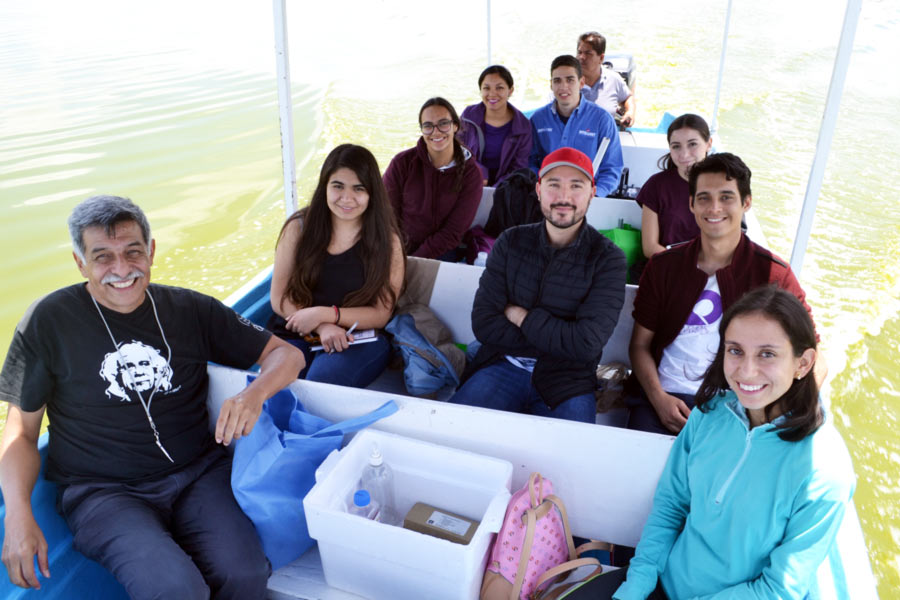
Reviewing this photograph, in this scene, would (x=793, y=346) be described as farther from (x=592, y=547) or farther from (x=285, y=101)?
(x=285, y=101)

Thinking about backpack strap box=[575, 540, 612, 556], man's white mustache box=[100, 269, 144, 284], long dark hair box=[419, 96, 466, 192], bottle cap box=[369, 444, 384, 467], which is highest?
long dark hair box=[419, 96, 466, 192]

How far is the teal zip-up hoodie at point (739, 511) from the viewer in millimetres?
1190

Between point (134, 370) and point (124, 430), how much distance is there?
0.51 feet

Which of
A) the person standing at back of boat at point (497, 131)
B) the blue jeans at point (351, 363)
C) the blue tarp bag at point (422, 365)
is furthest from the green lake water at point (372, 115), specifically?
the person standing at back of boat at point (497, 131)

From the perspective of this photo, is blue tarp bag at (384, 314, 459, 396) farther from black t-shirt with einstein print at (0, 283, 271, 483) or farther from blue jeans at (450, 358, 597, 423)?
black t-shirt with einstein print at (0, 283, 271, 483)

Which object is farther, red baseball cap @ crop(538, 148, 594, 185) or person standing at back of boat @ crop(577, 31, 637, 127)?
person standing at back of boat @ crop(577, 31, 637, 127)

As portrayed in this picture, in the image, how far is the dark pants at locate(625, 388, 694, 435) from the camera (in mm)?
1994

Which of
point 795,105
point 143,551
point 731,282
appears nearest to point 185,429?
point 143,551

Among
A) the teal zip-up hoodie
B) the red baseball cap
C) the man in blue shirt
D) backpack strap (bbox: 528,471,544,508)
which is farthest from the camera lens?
the man in blue shirt

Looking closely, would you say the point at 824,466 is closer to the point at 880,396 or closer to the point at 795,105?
the point at 880,396

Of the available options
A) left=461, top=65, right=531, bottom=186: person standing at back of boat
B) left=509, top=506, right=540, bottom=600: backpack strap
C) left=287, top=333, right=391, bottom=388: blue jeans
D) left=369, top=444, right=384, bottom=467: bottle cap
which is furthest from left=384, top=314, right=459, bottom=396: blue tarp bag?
left=461, top=65, right=531, bottom=186: person standing at back of boat

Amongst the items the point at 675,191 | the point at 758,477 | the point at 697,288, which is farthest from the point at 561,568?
the point at 675,191

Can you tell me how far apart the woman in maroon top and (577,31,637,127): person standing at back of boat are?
230 cm

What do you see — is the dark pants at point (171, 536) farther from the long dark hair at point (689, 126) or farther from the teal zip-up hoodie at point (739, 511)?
the long dark hair at point (689, 126)
